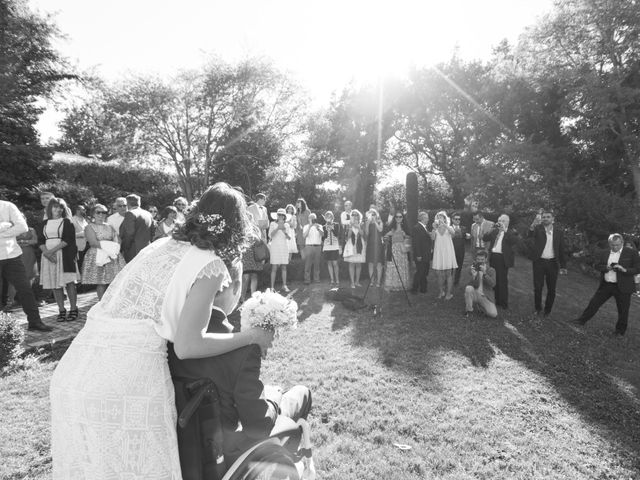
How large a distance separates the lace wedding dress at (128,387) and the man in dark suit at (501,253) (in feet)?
26.1

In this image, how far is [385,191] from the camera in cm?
3641

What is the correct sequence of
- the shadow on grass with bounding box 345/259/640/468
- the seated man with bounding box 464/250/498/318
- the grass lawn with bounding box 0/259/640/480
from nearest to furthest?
the grass lawn with bounding box 0/259/640/480
the shadow on grass with bounding box 345/259/640/468
the seated man with bounding box 464/250/498/318

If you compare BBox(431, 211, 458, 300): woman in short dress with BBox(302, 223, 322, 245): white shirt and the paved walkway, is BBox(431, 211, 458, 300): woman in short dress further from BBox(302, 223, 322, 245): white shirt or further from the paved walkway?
the paved walkway

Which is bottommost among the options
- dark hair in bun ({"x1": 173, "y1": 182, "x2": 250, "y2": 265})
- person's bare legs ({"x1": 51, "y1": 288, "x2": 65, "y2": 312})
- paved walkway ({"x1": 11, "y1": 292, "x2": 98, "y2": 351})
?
paved walkway ({"x1": 11, "y1": 292, "x2": 98, "y2": 351})

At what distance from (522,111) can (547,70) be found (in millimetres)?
2292

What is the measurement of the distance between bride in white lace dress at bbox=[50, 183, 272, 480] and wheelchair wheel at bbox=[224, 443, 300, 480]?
32cm

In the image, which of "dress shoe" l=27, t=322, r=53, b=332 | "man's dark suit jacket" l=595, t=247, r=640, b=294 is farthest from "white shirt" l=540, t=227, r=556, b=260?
"dress shoe" l=27, t=322, r=53, b=332

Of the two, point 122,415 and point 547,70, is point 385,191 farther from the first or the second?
point 122,415

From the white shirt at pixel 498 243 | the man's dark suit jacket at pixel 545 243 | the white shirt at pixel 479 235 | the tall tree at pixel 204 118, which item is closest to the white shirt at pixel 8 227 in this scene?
the white shirt at pixel 498 243

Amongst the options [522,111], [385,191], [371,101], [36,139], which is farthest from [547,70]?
[36,139]

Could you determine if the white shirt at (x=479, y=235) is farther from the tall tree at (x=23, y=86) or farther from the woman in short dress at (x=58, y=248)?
the tall tree at (x=23, y=86)

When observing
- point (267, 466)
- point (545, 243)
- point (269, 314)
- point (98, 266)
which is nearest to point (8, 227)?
point (98, 266)

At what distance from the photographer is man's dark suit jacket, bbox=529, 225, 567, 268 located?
26.1 ft

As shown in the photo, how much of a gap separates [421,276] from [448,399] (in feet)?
19.3
